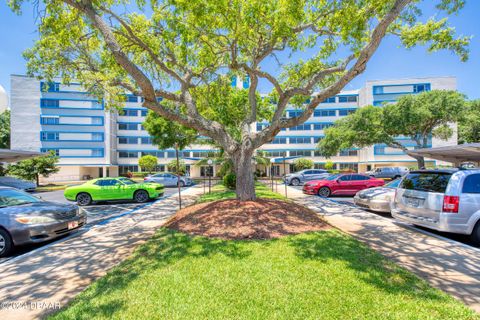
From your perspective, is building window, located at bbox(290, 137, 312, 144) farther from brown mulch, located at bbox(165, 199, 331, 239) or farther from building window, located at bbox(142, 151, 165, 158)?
brown mulch, located at bbox(165, 199, 331, 239)

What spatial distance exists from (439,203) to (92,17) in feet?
31.4

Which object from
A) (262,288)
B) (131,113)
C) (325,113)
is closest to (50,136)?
(131,113)

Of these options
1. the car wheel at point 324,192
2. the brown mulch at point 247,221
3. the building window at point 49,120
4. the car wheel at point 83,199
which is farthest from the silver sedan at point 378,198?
the building window at point 49,120

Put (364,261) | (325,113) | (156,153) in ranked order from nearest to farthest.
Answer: (364,261), (325,113), (156,153)

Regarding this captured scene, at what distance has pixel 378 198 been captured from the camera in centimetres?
953

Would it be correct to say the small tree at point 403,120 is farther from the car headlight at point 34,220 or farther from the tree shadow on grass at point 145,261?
the car headlight at point 34,220

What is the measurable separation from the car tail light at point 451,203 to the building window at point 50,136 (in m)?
49.9

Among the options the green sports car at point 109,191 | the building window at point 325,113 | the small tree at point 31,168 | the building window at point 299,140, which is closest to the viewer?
the green sports car at point 109,191

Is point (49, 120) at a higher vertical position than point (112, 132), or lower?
higher

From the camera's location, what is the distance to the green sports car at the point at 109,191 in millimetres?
12305

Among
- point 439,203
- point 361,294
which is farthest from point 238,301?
point 439,203

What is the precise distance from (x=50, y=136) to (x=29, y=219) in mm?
43959

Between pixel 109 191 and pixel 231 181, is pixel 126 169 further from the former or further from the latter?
pixel 109 191

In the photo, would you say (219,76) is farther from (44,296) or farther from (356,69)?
(44,296)
